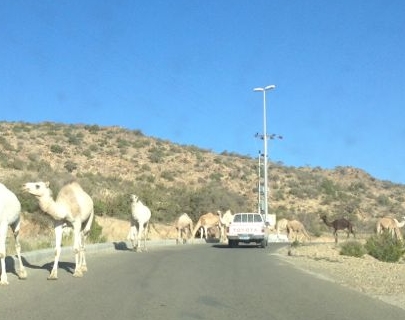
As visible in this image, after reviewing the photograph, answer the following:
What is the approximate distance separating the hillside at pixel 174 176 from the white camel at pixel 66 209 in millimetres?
34989

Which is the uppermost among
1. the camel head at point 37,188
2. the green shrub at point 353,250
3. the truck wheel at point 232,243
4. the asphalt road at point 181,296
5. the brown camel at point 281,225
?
the brown camel at point 281,225

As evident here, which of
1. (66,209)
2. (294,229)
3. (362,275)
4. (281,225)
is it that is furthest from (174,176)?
(66,209)

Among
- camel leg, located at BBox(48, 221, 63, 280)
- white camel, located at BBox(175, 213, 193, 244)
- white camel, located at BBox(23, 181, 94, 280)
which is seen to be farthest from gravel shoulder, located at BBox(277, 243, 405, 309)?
white camel, located at BBox(175, 213, 193, 244)

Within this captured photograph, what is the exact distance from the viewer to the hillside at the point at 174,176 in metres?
61.2

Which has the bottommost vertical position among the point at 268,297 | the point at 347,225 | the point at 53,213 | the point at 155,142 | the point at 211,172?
the point at 268,297

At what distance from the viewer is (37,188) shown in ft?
49.5

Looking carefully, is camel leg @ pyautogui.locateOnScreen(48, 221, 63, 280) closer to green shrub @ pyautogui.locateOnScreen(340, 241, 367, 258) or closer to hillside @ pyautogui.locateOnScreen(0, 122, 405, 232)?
green shrub @ pyautogui.locateOnScreen(340, 241, 367, 258)

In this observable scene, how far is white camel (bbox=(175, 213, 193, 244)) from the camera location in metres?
40.5

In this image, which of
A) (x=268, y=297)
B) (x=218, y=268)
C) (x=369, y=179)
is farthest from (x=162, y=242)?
(x=369, y=179)

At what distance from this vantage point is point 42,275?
52.2 feet

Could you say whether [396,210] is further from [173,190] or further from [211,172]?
[173,190]

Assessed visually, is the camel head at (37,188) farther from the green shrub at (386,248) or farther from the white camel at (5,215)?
the green shrub at (386,248)

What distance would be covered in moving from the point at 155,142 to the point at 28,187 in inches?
3208

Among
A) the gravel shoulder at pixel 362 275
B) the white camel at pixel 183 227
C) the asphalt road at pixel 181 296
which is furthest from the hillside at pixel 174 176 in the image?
the asphalt road at pixel 181 296
